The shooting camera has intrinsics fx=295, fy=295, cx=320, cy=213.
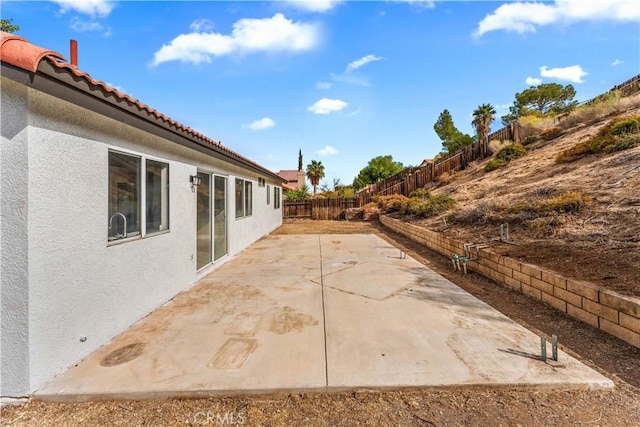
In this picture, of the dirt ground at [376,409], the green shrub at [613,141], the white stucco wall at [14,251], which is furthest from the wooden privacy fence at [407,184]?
the dirt ground at [376,409]

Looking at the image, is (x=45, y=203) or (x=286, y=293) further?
(x=286, y=293)

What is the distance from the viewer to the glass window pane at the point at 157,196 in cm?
410

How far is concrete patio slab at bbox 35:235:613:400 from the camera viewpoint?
8.06ft

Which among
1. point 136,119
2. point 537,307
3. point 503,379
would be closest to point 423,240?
point 537,307

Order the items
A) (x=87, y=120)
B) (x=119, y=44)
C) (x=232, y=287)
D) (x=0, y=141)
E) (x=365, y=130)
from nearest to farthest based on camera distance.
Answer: (x=0, y=141) → (x=87, y=120) → (x=232, y=287) → (x=119, y=44) → (x=365, y=130)

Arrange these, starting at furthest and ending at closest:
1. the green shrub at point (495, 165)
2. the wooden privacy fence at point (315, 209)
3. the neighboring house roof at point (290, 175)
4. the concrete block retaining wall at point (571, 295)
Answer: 1. the neighboring house roof at point (290, 175)
2. the wooden privacy fence at point (315, 209)
3. the green shrub at point (495, 165)
4. the concrete block retaining wall at point (571, 295)

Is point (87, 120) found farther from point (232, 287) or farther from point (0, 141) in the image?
point (232, 287)

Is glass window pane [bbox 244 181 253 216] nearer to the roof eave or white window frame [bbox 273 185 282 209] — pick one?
the roof eave

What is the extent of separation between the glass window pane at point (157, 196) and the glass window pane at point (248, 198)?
4715 mm

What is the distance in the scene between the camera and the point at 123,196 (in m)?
3.55

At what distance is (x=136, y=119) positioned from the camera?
360 cm

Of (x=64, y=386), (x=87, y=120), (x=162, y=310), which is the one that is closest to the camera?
(x=64, y=386)

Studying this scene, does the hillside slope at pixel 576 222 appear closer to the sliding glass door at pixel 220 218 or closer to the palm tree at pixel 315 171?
the sliding glass door at pixel 220 218

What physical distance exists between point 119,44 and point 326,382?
30.9 feet
